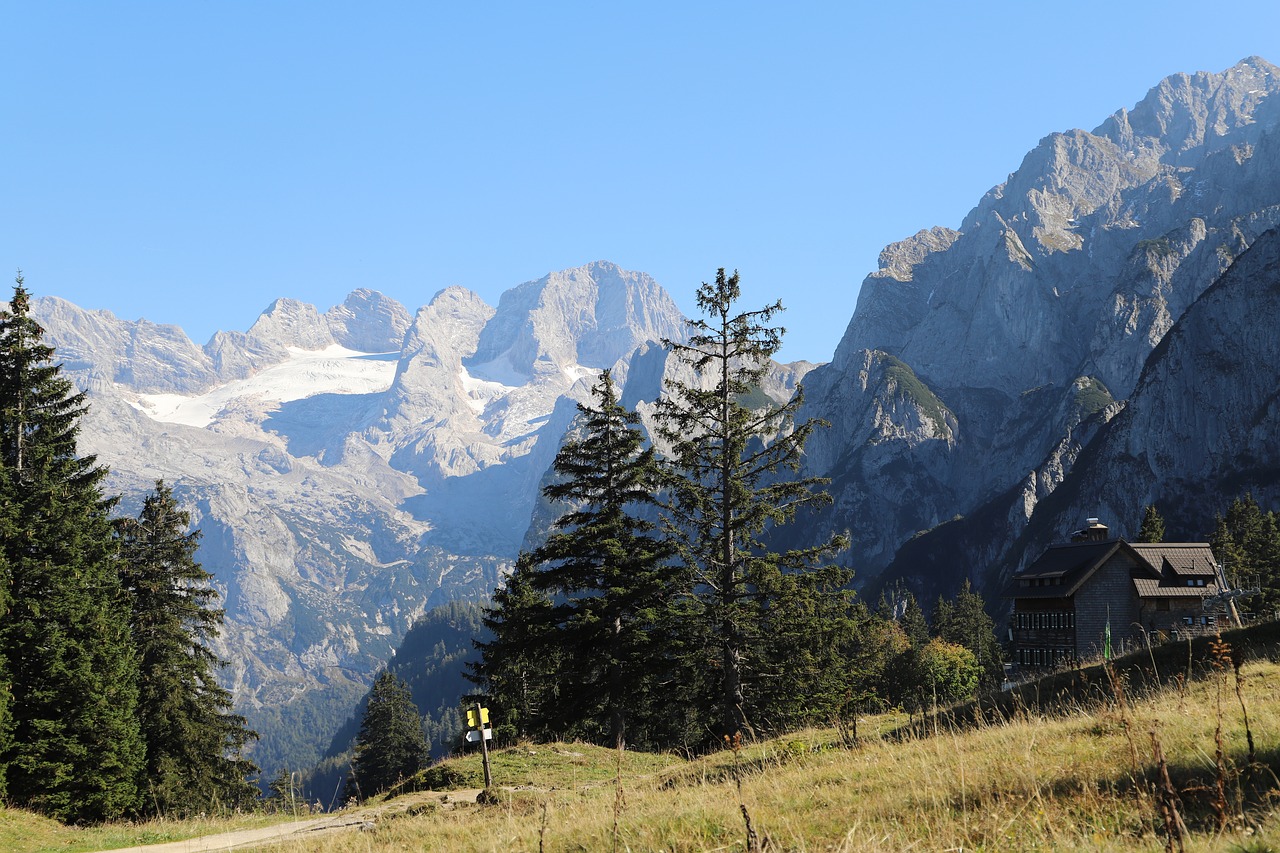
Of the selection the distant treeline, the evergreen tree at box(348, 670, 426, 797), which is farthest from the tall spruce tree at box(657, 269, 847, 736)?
the evergreen tree at box(348, 670, 426, 797)

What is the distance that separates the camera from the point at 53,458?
33.1 m

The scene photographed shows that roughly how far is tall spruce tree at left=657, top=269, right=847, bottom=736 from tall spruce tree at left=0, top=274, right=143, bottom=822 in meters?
20.0

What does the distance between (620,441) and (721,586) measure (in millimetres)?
7359

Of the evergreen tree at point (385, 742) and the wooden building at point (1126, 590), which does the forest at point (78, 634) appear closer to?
the evergreen tree at point (385, 742)

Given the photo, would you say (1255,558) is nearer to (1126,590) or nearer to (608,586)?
(1126,590)

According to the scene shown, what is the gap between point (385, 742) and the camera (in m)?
77.6

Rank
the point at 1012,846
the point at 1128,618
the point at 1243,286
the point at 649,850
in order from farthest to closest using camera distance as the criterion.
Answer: the point at 1243,286
the point at 1128,618
the point at 649,850
the point at 1012,846

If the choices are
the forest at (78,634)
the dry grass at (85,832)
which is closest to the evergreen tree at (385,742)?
the forest at (78,634)

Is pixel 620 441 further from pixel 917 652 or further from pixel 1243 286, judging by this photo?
pixel 1243 286

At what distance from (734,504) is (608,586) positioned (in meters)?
6.78

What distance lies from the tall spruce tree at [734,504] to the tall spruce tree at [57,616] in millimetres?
19964

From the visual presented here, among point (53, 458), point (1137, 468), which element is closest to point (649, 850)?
point (53, 458)

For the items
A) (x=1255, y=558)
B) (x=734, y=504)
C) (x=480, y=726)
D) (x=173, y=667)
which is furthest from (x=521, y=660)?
(x=1255, y=558)

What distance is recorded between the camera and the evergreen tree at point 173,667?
1497 inches
